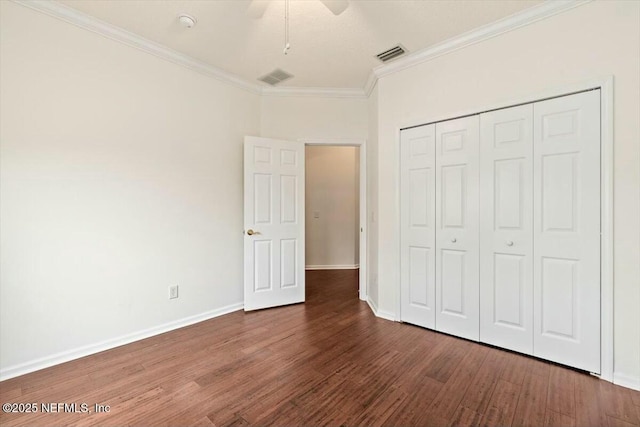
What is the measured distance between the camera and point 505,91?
2.42 m

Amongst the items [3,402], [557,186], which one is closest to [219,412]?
[3,402]

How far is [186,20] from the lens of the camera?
237 cm

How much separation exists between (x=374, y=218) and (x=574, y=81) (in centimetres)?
207

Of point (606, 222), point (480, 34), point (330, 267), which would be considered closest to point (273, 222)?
point (330, 267)

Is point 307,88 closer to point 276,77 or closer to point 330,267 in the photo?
point 276,77

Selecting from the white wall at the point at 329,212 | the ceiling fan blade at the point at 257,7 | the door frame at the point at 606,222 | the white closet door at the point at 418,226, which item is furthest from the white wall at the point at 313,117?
the door frame at the point at 606,222

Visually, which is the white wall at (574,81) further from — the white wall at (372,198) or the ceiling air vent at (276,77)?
the ceiling air vent at (276,77)

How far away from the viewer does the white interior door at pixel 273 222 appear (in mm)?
3373

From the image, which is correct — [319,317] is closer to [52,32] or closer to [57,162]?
[57,162]

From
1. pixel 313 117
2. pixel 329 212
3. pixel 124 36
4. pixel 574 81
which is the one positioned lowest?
pixel 329 212

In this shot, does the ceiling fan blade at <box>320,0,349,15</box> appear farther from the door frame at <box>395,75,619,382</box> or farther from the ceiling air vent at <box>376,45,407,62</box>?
the door frame at <box>395,75,619,382</box>

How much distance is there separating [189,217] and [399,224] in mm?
2213

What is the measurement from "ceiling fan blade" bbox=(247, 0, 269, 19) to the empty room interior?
0.06 ft

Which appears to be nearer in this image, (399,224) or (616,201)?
(616,201)
